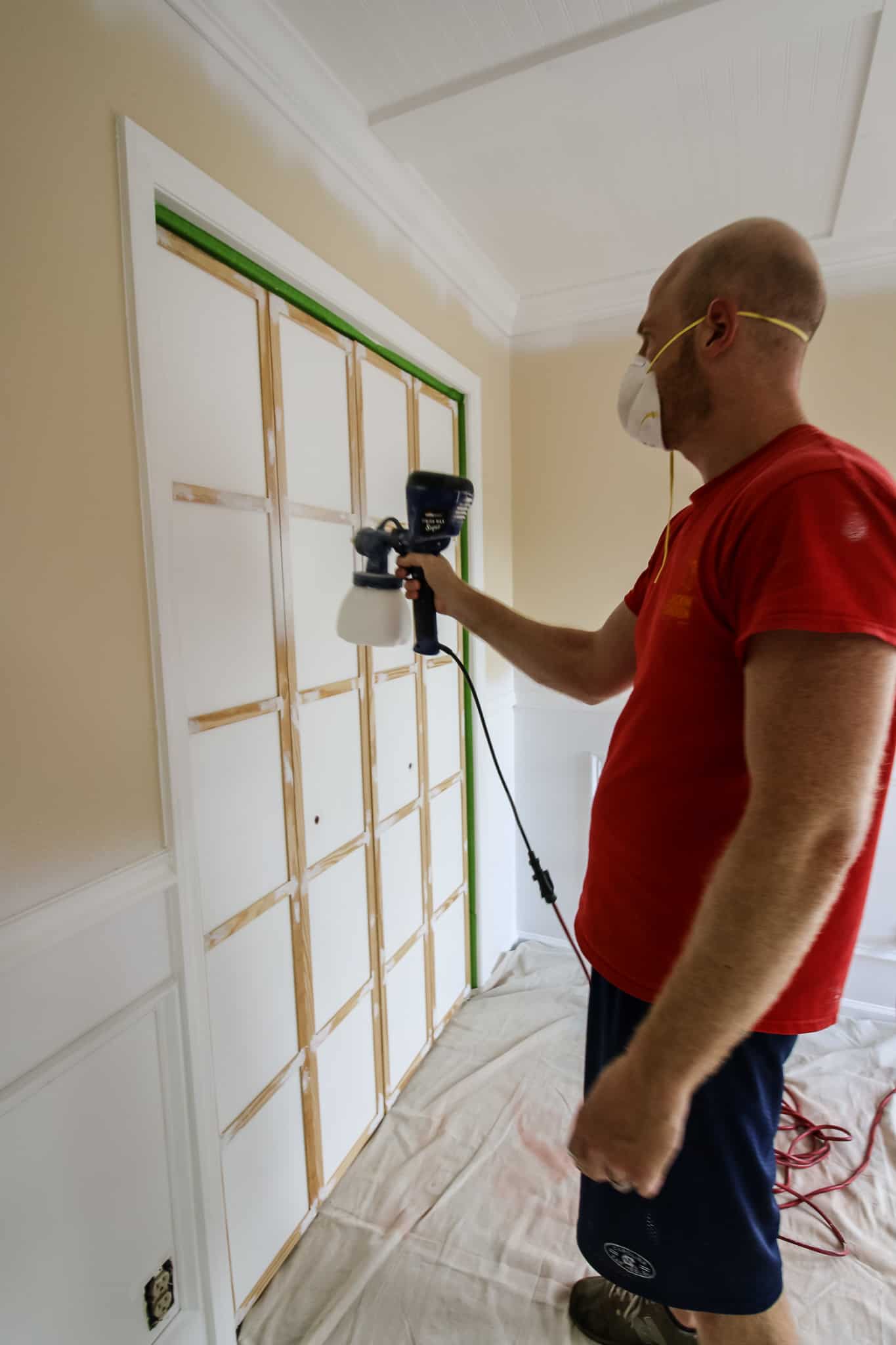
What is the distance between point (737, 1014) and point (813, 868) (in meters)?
0.15

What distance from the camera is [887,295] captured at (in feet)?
6.75

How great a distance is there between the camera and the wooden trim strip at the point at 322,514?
1399 mm

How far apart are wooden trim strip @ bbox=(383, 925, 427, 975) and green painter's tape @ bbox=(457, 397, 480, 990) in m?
0.37

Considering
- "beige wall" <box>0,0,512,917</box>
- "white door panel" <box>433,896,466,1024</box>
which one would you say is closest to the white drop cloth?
"white door panel" <box>433,896,466,1024</box>

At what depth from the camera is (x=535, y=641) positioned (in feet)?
4.35

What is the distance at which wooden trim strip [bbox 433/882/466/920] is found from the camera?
2.11 m

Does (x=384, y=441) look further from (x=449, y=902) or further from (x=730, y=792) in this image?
(x=449, y=902)

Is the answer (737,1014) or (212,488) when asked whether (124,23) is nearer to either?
(212,488)

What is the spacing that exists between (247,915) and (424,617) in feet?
2.23

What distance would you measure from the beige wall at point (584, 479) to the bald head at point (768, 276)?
146cm

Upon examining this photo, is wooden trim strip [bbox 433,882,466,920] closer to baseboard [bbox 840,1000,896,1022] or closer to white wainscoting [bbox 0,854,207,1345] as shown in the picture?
white wainscoting [bbox 0,854,207,1345]

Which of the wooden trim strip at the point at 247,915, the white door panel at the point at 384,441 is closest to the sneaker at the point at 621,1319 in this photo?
the wooden trim strip at the point at 247,915

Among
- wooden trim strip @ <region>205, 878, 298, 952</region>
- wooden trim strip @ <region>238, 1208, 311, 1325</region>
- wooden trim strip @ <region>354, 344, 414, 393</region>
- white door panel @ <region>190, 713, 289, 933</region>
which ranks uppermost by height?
wooden trim strip @ <region>354, 344, 414, 393</region>

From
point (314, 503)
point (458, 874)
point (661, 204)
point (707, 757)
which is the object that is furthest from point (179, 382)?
point (458, 874)
